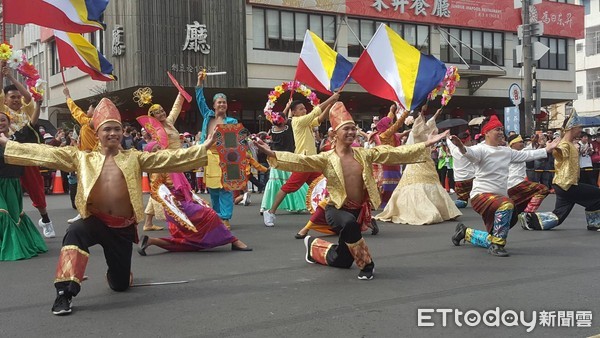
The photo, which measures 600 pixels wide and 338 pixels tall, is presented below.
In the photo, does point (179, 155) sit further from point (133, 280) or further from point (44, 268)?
point (44, 268)

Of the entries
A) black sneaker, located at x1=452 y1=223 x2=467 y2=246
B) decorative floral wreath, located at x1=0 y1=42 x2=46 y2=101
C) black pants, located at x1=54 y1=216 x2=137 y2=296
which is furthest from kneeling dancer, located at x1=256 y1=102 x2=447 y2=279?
decorative floral wreath, located at x1=0 y1=42 x2=46 y2=101

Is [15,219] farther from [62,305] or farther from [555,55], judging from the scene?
[555,55]

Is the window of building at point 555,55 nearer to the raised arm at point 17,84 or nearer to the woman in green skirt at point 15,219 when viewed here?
the raised arm at point 17,84

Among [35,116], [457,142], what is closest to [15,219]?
[35,116]

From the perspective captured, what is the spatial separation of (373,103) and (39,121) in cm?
2699

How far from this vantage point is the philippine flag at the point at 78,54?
866 centimetres

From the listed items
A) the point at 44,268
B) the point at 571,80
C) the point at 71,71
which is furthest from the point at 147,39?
the point at 571,80

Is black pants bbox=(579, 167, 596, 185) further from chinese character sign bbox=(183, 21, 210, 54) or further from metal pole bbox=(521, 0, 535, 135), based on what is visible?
chinese character sign bbox=(183, 21, 210, 54)

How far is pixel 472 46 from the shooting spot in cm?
3297

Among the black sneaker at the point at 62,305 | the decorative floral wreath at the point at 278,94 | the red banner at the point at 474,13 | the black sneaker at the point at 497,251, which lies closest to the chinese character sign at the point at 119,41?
the red banner at the point at 474,13

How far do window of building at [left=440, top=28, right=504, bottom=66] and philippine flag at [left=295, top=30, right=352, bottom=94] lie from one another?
837 inches

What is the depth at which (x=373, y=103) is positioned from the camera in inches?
1319
